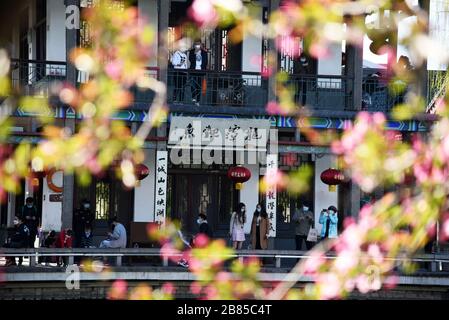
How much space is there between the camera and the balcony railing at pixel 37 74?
22.4 metres

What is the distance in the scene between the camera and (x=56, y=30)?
76.6ft

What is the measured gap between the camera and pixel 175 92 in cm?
2322

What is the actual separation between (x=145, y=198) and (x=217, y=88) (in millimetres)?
2895

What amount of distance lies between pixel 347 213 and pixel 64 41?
6.69 m

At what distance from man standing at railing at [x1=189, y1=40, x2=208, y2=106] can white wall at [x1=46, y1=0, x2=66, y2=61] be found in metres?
2.59

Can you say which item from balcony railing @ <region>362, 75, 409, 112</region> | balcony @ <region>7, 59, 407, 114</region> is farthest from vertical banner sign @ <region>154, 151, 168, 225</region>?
balcony railing @ <region>362, 75, 409, 112</region>

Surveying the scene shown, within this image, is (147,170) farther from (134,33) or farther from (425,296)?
(134,33)

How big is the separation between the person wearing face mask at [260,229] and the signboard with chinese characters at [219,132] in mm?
1868

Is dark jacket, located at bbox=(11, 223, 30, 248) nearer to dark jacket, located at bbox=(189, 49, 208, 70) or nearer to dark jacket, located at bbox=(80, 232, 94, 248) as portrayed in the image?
dark jacket, located at bbox=(80, 232, 94, 248)

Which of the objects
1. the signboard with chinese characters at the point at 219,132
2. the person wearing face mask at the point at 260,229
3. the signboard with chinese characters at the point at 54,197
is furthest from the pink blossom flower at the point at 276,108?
the signboard with chinese characters at the point at 54,197

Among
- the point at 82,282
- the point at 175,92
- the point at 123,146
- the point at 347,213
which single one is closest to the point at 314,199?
the point at 347,213

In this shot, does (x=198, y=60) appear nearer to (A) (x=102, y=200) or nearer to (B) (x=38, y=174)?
(A) (x=102, y=200)

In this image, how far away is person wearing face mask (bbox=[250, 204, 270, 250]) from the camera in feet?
69.8

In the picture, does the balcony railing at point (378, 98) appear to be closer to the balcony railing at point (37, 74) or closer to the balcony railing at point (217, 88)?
the balcony railing at point (217, 88)
